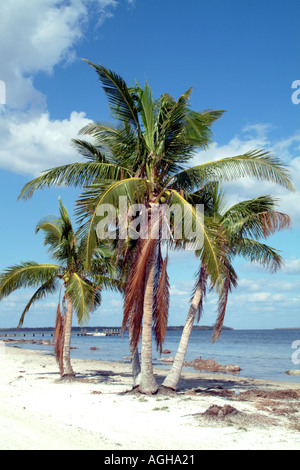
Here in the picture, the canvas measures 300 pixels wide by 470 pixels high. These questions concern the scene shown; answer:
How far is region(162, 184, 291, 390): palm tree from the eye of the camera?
476 inches

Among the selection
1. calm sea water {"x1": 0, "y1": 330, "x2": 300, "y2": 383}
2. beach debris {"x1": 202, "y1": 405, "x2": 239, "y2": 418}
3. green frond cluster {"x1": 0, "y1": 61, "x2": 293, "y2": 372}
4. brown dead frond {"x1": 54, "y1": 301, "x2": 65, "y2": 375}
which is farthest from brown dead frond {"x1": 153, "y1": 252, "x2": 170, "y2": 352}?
calm sea water {"x1": 0, "y1": 330, "x2": 300, "y2": 383}

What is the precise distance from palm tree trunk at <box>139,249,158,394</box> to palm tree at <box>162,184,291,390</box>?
2.51ft

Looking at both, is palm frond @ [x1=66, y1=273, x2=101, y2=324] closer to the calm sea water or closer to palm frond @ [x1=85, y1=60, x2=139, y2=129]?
palm frond @ [x1=85, y1=60, x2=139, y2=129]

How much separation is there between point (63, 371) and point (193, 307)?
6.10 m

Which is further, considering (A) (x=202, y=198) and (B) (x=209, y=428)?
(A) (x=202, y=198)

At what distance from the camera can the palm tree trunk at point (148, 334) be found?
1110 centimetres

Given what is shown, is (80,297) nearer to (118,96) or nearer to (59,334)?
(59,334)

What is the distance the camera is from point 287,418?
881 cm

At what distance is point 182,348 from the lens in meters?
12.1

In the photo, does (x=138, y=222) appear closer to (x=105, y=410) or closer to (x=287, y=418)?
(x=105, y=410)

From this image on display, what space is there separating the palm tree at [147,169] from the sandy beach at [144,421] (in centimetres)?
163

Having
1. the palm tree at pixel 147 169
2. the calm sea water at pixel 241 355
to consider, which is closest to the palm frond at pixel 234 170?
the palm tree at pixel 147 169

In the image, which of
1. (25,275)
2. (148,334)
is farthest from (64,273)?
(148,334)
